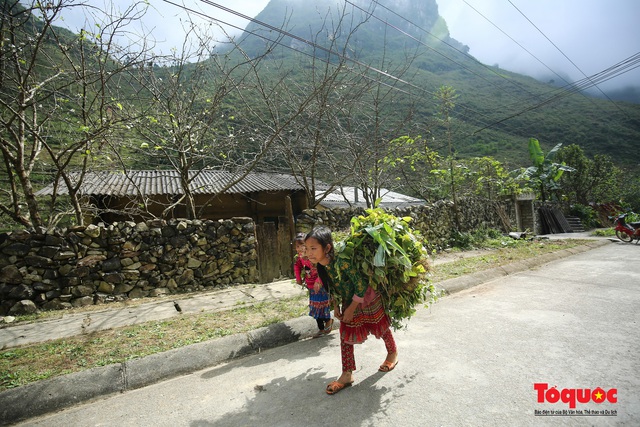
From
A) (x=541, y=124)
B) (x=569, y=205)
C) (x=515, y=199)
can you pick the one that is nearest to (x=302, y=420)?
(x=515, y=199)

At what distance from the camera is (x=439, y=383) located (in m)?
2.36

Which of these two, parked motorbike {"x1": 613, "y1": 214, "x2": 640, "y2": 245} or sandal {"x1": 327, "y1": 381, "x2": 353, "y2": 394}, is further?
parked motorbike {"x1": 613, "y1": 214, "x2": 640, "y2": 245}

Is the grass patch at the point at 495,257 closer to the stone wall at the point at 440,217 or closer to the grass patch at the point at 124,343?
Result: the stone wall at the point at 440,217

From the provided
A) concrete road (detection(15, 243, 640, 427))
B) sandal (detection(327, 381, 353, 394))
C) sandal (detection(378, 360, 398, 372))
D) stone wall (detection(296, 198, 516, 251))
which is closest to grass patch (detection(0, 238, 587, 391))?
concrete road (detection(15, 243, 640, 427))

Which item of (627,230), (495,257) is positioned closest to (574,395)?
(495,257)

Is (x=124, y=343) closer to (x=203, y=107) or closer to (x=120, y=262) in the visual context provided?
(x=120, y=262)

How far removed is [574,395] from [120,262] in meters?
6.66

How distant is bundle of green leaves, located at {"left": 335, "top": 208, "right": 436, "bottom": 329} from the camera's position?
94.4 inches

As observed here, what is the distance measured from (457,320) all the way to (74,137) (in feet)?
24.6

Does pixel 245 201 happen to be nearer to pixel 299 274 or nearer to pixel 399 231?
pixel 299 274

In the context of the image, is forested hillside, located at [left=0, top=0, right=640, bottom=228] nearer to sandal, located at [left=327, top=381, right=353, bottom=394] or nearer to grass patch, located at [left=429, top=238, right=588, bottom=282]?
grass patch, located at [left=429, top=238, right=588, bottom=282]

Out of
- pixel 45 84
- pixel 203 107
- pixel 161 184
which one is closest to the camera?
pixel 45 84

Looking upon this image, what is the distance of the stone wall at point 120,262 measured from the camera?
5141mm

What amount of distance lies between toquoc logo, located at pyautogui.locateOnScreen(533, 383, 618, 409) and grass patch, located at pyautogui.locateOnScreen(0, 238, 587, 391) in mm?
1239
